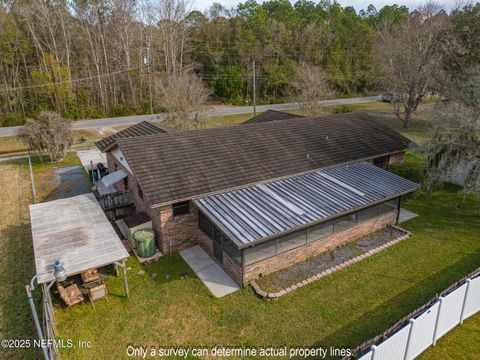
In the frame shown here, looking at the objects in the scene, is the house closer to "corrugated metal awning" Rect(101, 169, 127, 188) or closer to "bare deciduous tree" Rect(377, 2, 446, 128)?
"corrugated metal awning" Rect(101, 169, 127, 188)

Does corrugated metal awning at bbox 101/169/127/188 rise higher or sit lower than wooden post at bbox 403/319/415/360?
higher

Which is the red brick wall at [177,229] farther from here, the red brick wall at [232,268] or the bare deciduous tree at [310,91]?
the bare deciduous tree at [310,91]

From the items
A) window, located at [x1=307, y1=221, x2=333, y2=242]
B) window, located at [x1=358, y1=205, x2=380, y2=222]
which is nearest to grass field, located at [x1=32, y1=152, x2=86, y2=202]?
window, located at [x1=307, y1=221, x2=333, y2=242]

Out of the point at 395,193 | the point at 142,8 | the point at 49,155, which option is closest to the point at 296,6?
the point at 142,8

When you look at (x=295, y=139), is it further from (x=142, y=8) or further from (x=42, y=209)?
(x=142, y=8)

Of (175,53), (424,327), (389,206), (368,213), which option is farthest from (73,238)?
(175,53)

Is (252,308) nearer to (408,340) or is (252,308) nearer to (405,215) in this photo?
(408,340)
